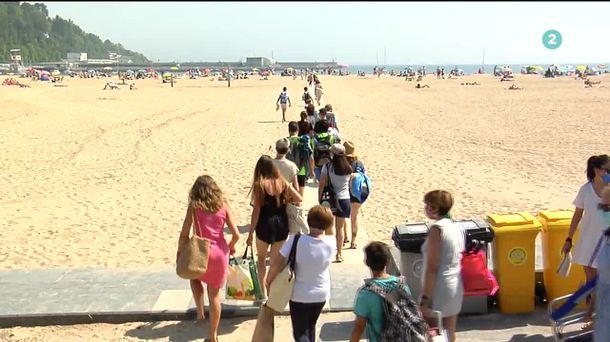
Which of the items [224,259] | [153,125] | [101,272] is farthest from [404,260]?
[153,125]

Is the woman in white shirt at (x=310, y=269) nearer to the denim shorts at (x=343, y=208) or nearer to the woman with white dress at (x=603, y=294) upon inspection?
the woman with white dress at (x=603, y=294)

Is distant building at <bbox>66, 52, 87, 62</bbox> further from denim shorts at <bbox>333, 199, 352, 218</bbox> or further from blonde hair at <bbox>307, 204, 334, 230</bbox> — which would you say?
blonde hair at <bbox>307, 204, 334, 230</bbox>

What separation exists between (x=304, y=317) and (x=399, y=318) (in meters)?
0.85

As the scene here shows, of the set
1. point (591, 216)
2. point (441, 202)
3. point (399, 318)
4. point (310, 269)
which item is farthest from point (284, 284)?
point (591, 216)

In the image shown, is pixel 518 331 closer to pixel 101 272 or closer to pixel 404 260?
pixel 404 260

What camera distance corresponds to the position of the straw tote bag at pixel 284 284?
380 cm

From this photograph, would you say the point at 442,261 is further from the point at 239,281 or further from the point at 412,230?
the point at 239,281

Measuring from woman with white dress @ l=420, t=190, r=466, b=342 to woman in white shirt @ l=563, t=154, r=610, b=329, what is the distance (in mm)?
1285

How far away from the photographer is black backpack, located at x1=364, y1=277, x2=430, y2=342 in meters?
3.32

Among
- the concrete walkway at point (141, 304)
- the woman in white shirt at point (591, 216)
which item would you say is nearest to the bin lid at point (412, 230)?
the concrete walkway at point (141, 304)

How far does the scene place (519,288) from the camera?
5.12 m

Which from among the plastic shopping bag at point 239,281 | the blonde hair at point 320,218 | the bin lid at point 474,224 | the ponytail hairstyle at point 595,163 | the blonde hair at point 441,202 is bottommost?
the plastic shopping bag at point 239,281

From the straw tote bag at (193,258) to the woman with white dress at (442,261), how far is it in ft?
5.85

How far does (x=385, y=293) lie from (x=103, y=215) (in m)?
7.34
